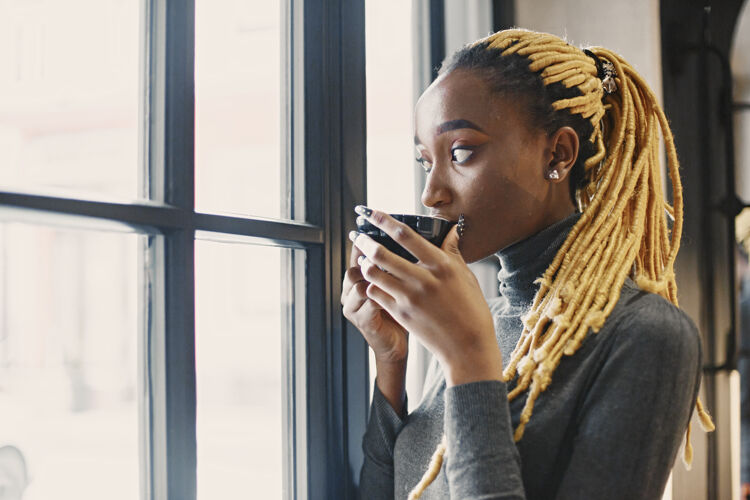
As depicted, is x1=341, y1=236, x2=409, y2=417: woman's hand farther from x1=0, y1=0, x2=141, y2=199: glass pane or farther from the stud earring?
x1=0, y1=0, x2=141, y2=199: glass pane

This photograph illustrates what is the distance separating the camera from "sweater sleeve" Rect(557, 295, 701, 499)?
0.69 meters

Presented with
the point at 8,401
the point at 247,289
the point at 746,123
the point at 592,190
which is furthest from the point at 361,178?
the point at 746,123

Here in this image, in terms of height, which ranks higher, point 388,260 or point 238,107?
point 238,107

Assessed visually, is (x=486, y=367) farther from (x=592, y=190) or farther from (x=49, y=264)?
(x=49, y=264)

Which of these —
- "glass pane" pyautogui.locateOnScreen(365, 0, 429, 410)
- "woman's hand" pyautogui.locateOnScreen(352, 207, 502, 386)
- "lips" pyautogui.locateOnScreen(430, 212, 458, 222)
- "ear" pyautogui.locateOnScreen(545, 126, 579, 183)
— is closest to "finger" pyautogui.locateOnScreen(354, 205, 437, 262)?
"woman's hand" pyautogui.locateOnScreen(352, 207, 502, 386)

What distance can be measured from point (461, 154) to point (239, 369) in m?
0.45

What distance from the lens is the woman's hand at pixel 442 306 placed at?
0.73 metres

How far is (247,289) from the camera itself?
99 centimetres

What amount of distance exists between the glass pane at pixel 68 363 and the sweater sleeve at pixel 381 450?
0.34 metres

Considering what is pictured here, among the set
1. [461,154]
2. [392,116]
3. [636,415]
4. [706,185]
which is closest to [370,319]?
[461,154]

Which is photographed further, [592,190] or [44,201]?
[592,190]

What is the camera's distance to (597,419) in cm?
71

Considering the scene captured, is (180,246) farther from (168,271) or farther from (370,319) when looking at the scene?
(370,319)

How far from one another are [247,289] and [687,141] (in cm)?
120
